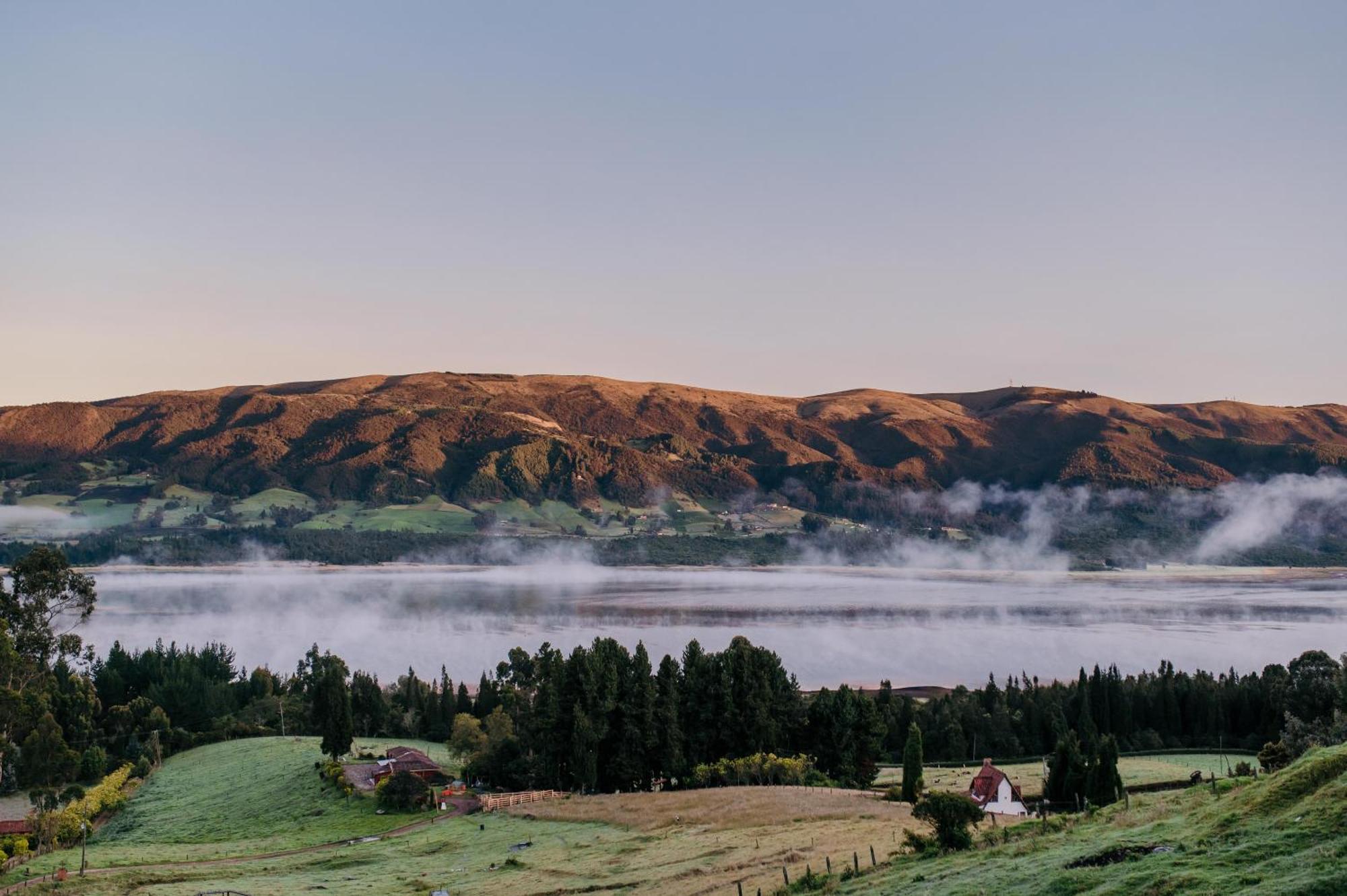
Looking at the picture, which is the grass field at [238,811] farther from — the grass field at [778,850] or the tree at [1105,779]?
the tree at [1105,779]

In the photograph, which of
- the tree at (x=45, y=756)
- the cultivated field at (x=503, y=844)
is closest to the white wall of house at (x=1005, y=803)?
the cultivated field at (x=503, y=844)

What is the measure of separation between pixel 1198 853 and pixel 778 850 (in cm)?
2196

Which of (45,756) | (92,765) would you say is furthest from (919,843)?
(92,765)

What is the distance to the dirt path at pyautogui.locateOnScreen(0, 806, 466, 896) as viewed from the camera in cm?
5491

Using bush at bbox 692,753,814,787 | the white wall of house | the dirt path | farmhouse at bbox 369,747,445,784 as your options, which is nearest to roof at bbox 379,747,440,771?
farmhouse at bbox 369,747,445,784

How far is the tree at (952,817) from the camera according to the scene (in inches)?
1561

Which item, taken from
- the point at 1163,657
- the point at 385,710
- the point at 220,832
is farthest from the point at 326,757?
the point at 1163,657

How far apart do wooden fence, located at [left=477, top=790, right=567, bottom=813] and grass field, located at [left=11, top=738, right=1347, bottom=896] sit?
163cm

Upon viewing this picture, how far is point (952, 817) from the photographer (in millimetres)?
40125

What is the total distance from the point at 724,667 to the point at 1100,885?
194 feet

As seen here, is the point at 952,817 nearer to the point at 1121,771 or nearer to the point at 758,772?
the point at 758,772

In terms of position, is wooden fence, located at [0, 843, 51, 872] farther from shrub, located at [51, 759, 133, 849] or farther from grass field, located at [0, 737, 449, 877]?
grass field, located at [0, 737, 449, 877]

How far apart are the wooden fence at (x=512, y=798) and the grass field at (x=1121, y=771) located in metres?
24.5

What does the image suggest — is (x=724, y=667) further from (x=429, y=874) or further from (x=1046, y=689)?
(x=1046, y=689)
